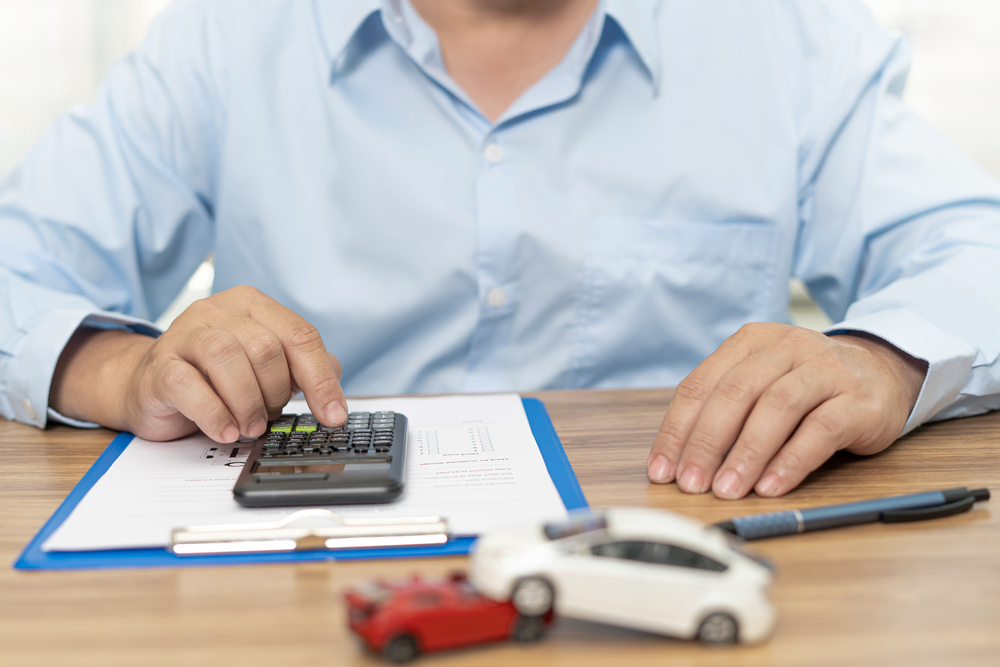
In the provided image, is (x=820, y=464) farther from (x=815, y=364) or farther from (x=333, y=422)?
(x=333, y=422)

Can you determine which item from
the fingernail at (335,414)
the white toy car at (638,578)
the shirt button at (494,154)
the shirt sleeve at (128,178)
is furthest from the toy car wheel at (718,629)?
the shirt sleeve at (128,178)

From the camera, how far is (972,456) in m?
0.63

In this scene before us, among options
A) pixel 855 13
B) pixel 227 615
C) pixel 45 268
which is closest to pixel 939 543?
pixel 227 615

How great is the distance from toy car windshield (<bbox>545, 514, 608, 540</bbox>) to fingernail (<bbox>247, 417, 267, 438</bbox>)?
1.12ft

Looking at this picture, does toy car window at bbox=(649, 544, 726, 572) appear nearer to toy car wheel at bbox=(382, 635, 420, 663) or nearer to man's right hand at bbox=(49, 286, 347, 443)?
toy car wheel at bbox=(382, 635, 420, 663)

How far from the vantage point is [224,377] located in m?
0.60

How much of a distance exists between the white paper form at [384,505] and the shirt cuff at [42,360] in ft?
0.41

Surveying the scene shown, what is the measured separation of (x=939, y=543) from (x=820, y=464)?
0.10 m

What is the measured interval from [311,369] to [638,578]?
0.37 m

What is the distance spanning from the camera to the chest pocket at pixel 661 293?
987 mm

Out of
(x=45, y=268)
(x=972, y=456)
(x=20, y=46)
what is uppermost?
(x=20, y=46)

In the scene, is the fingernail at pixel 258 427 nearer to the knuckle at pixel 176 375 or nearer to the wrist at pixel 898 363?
the knuckle at pixel 176 375

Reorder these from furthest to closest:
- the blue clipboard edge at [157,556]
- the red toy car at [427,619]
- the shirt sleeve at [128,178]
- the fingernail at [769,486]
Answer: the shirt sleeve at [128,178] → the fingernail at [769,486] → the blue clipboard edge at [157,556] → the red toy car at [427,619]

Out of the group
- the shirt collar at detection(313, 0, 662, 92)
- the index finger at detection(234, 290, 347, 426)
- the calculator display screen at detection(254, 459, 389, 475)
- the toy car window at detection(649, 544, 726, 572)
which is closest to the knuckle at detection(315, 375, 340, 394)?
the index finger at detection(234, 290, 347, 426)
